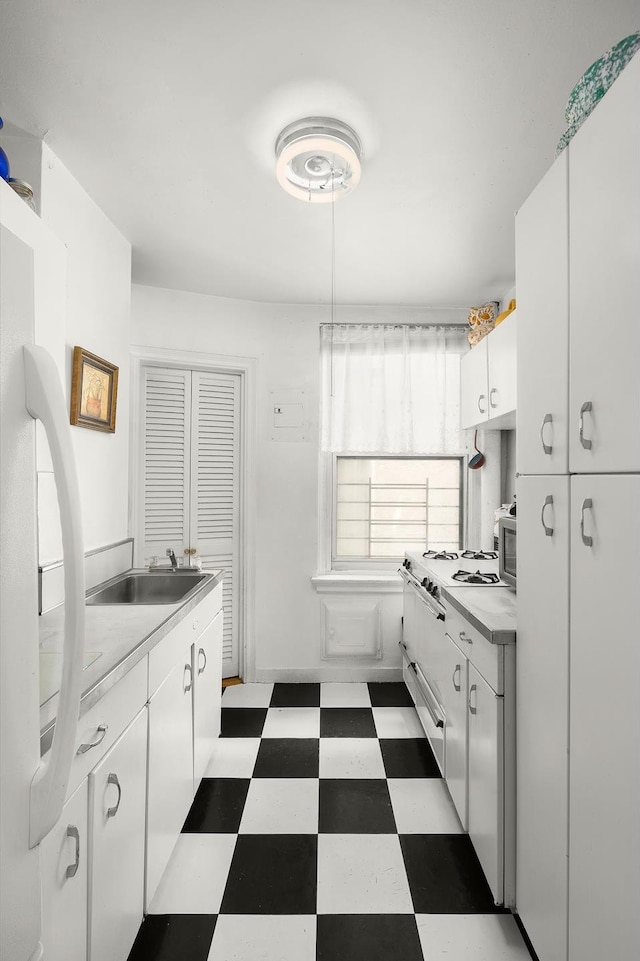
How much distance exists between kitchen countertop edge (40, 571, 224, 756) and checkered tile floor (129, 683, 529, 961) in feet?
2.81

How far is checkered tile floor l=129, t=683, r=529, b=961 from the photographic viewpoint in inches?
60.6

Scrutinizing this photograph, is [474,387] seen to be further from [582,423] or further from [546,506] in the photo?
[582,423]

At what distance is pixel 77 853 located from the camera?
1.10 m

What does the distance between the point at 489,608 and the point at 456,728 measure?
0.55 meters

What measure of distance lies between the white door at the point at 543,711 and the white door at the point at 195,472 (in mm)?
2362

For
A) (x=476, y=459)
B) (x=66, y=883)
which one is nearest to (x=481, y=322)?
(x=476, y=459)

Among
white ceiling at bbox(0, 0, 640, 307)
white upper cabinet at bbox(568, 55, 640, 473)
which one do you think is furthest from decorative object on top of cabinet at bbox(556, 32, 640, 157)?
white ceiling at bbox(0, 0, 640, 307)

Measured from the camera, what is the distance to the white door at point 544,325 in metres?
1.26

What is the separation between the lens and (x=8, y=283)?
1.75 feet

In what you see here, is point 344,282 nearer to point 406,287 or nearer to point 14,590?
point 406,287

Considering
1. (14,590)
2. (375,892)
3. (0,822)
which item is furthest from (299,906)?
(14,590)

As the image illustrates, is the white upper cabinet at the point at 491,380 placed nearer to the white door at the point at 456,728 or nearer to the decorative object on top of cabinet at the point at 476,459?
the decorative object on top of cabinet at the point at 476,459

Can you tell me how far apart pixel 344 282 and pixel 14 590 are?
3.05 m

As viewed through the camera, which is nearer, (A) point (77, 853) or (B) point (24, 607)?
(B) point (24, 607)
